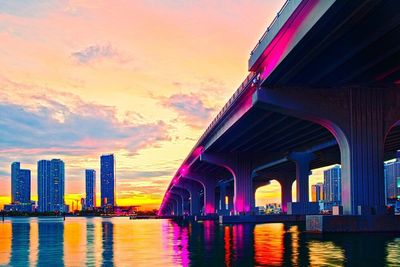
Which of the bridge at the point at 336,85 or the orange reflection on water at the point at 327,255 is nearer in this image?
the orange reflection on water at the point at 327,255

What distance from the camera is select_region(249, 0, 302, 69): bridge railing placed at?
1277 inches

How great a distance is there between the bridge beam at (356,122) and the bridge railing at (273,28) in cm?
353

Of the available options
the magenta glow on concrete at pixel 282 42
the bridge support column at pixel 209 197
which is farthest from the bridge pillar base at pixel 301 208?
the magenta glow on concrete at pixel 282 42

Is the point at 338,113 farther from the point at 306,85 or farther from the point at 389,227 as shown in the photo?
the point at 389,227

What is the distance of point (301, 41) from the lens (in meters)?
32.4

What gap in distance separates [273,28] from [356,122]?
36.4 feet

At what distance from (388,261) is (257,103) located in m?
25.0

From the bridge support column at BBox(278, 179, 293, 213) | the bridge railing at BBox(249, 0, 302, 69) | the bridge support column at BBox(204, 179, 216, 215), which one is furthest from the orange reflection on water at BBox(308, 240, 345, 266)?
the bridge support column at BBox(278, 179, 293, 213)

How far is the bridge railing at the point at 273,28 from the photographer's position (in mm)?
32428

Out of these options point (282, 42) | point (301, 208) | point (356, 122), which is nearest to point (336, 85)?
point (356, 122)

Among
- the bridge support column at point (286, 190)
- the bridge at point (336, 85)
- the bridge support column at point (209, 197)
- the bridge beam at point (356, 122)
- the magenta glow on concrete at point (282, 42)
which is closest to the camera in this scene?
the bridge at point (336, 85)

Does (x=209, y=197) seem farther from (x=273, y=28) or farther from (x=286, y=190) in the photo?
(x=273, y=28)

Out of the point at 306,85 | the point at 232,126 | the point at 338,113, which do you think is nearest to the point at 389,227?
the point at 338,113

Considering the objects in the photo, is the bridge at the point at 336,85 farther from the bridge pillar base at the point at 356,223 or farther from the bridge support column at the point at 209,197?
the bridge support column at the point at 209,197
